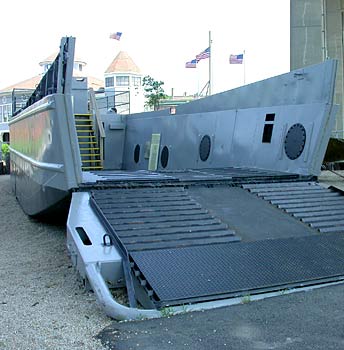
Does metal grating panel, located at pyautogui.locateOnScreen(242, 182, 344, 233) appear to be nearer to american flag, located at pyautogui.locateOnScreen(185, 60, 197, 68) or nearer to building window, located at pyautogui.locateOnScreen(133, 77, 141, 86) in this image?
american flag, located at pyautogui.locateOnScreen(185, 60, 197, 68)

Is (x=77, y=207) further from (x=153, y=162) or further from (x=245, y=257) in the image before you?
(x=153, y=162)

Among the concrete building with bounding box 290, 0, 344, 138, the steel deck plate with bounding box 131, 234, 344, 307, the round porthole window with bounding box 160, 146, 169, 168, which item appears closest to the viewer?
the steel deck plate with bounding box 131, 234, 344, 307

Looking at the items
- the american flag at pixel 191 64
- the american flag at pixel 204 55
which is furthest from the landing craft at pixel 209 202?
the american flag at pixel 191 64

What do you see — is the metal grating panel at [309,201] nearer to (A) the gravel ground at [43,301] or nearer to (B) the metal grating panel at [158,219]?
(B) the metal grating panel at [158,219]

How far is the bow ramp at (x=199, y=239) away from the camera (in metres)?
4.29

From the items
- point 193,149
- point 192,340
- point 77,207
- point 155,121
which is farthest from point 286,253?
point 155,121

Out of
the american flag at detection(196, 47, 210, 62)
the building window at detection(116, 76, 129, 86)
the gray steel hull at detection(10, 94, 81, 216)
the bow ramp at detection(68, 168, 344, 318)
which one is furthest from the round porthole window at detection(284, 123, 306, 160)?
the building window at detection(116, 76, 129, 86)

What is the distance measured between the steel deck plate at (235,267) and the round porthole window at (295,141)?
2717 mm

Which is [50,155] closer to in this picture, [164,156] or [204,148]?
[204,148]

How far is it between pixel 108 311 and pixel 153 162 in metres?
8.84

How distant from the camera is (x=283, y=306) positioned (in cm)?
405

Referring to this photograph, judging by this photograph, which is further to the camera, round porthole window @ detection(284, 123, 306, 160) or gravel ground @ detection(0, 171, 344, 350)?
round porthole window @ detection(284, 123, 306, 160)

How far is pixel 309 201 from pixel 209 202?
1.24 m

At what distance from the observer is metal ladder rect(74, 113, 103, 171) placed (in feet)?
43.4
